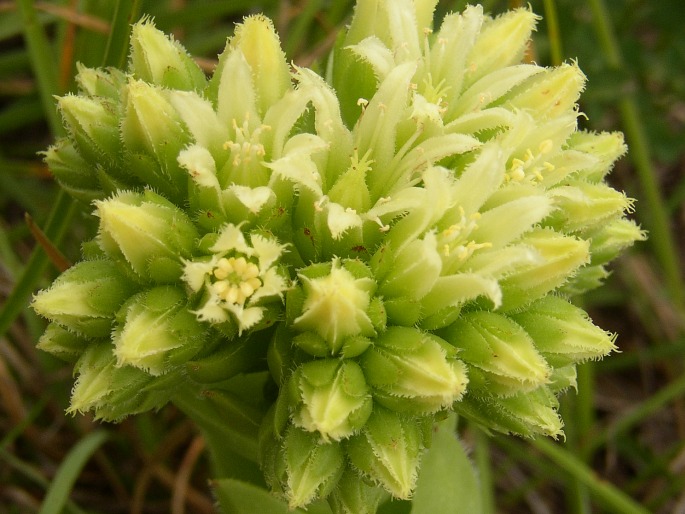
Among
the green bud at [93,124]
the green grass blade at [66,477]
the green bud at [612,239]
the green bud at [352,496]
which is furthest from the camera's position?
the green grass blade at [66,477]

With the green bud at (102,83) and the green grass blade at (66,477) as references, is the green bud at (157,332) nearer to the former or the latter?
the green bud at (102,83)

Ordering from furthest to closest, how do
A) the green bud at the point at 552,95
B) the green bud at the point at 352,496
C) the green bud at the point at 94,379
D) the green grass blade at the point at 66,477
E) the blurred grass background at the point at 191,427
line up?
the blurred grass background at the point at 191,427 < the green grass blade at the point at 66,477 < the green bud at the point at 552,95 < the green bud at the point at 352,496 < the green bud at the point at 94,379

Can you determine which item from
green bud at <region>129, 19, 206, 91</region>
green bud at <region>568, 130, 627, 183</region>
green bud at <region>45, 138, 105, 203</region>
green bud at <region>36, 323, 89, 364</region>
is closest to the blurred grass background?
green bud at <region>45, 138, 105, 203</region>

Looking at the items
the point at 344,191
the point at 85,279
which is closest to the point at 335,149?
the point at 344,191

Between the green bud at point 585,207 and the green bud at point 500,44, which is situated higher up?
the green bud at point 500,44

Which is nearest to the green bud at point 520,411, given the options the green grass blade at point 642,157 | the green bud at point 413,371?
the green bud at point 413,371

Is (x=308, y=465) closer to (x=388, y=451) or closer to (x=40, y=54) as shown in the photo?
(x=388, y=451)

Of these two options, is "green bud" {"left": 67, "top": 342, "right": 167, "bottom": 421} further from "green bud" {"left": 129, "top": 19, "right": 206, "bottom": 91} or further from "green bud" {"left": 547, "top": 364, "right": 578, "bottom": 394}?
"green bud" {"left": 547, "top": 364, "right": 578, "bottom": 394}
